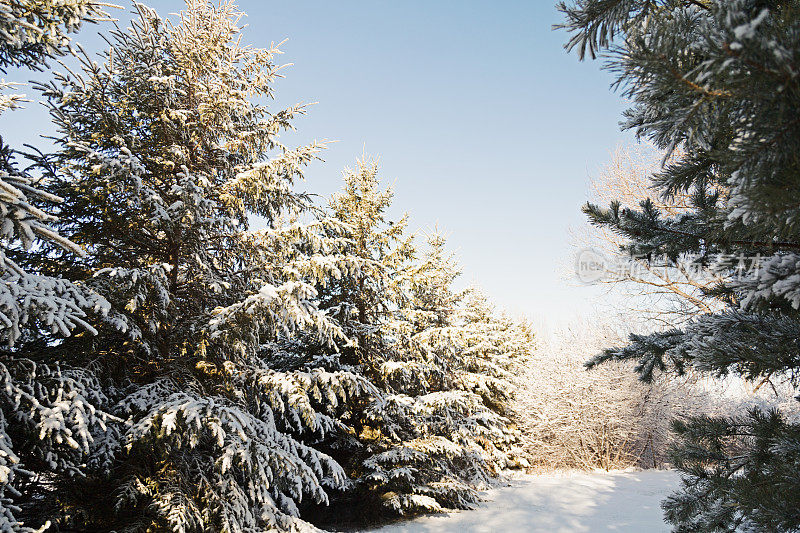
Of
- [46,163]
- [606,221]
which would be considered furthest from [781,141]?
[46,163]

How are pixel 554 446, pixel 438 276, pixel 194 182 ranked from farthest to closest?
1. pixel 554 446
2. pixel 438 276
3. pixel 194 182

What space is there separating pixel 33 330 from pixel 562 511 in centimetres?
1033

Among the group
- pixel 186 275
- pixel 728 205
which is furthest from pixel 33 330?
pixel 728 205

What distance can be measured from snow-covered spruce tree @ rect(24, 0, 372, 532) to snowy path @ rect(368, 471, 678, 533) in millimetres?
4077

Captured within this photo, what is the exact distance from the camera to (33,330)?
3902 mm

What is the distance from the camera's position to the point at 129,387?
5074mm

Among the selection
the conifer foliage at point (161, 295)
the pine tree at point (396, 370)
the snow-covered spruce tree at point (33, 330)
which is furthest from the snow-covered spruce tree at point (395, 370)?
the snow-covered spruce tree at point (33, 330)

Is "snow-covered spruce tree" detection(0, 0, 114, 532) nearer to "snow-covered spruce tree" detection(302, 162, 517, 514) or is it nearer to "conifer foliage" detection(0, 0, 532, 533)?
"conifer foliage" detection(0, 0, 532, 533)

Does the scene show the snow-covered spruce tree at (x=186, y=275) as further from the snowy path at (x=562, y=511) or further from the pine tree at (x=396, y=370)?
the snowy path at (x=562, y=511)

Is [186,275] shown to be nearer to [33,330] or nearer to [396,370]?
[33,330]

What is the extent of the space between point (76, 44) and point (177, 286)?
123 inches

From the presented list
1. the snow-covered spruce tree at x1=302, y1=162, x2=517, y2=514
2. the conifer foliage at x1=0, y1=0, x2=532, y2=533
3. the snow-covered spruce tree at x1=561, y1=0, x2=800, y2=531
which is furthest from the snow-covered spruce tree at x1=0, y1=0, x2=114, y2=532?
the snow-covered spruce tree at x1=302, y1=162, x2=517, y2=514

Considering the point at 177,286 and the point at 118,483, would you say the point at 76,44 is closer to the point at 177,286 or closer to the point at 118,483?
the point at 177,286

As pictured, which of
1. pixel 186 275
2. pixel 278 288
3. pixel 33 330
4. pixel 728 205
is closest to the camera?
pixel 728 205
